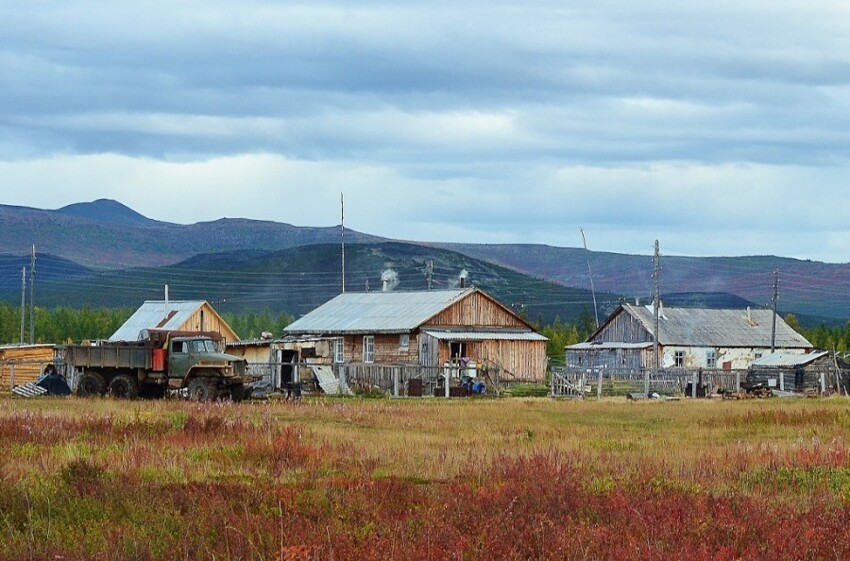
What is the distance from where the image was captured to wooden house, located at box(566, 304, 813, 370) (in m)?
85.7

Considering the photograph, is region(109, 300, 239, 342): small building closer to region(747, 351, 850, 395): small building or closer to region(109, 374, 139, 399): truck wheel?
region(747, 351, 850, 395): small building

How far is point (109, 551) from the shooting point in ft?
37.2

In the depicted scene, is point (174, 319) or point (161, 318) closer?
point (174, 319)

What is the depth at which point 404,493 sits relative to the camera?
15.0m

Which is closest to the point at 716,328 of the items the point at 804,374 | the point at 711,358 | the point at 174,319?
the point at 711,358

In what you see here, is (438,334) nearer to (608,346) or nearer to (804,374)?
(804,374)

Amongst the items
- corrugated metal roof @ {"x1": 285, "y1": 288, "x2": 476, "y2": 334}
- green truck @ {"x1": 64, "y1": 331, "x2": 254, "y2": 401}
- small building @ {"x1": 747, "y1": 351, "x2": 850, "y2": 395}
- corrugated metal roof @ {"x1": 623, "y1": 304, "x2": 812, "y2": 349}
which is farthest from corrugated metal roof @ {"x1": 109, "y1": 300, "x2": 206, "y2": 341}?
small building @ {"x1": 747, "y1": 351, "x2": 850, "y2": 395}

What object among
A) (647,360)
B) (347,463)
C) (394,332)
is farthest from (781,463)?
(647,360)

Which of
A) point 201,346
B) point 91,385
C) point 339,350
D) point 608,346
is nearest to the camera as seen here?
point 201,346

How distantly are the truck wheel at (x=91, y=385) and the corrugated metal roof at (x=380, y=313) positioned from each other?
1990 cm

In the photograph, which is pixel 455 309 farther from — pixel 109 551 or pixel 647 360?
pixel 109 551

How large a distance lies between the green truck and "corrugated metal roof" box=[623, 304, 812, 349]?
46.8 meters

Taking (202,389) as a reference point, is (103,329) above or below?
above

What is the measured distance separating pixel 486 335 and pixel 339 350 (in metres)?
7.14
